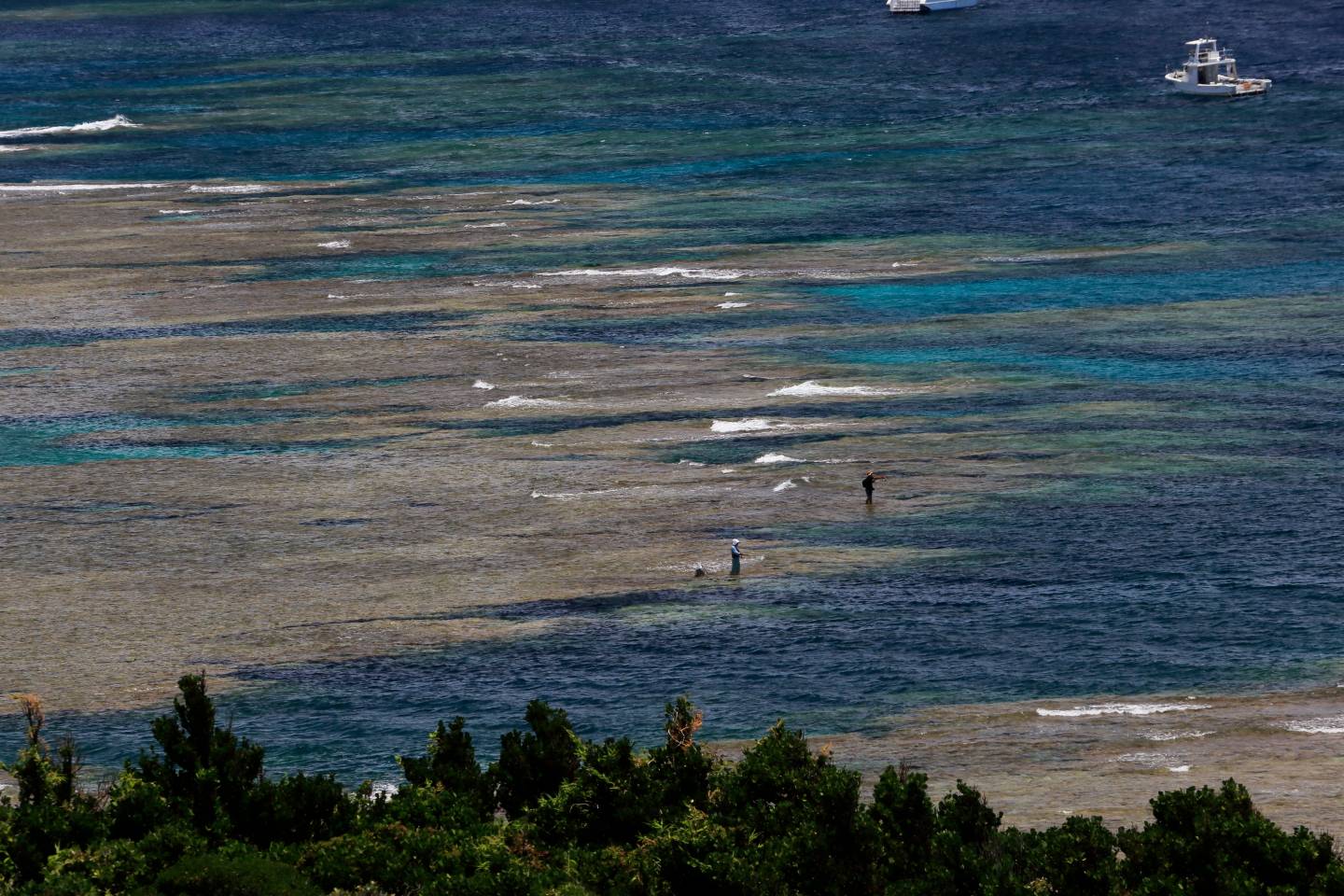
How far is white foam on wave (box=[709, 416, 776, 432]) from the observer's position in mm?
79250

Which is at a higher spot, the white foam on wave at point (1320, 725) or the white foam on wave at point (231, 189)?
the white foam on wave at point (231, 189)

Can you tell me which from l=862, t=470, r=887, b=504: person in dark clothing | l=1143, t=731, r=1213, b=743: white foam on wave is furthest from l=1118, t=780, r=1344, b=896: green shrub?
l=862, t=470, r=887, b=504: person in dark clothing

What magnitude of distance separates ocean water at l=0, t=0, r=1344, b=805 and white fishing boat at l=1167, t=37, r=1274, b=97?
3717 mm

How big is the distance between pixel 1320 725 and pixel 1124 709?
17.6 feet

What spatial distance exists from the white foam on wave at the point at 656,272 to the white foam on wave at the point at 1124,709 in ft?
193

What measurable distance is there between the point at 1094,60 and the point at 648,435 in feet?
408

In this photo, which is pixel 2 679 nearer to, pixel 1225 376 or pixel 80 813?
pixel 80 813

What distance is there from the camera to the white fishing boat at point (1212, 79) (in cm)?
16338

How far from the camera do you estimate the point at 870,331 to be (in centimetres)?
9644

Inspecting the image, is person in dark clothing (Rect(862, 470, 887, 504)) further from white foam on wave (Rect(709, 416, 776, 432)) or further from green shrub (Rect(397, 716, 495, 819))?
green shrub (Rect(397, 716, 495, 819))

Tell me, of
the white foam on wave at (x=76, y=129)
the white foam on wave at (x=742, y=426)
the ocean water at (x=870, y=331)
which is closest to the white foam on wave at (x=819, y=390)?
the ocean water at (x=870, y=331)

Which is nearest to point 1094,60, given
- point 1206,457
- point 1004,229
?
point 1004,229

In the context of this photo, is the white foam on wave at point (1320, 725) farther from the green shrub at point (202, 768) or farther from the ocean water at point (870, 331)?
the green shrub at point (202, 768)

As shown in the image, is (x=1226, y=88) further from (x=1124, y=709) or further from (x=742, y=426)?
(x=1124, y=709)
